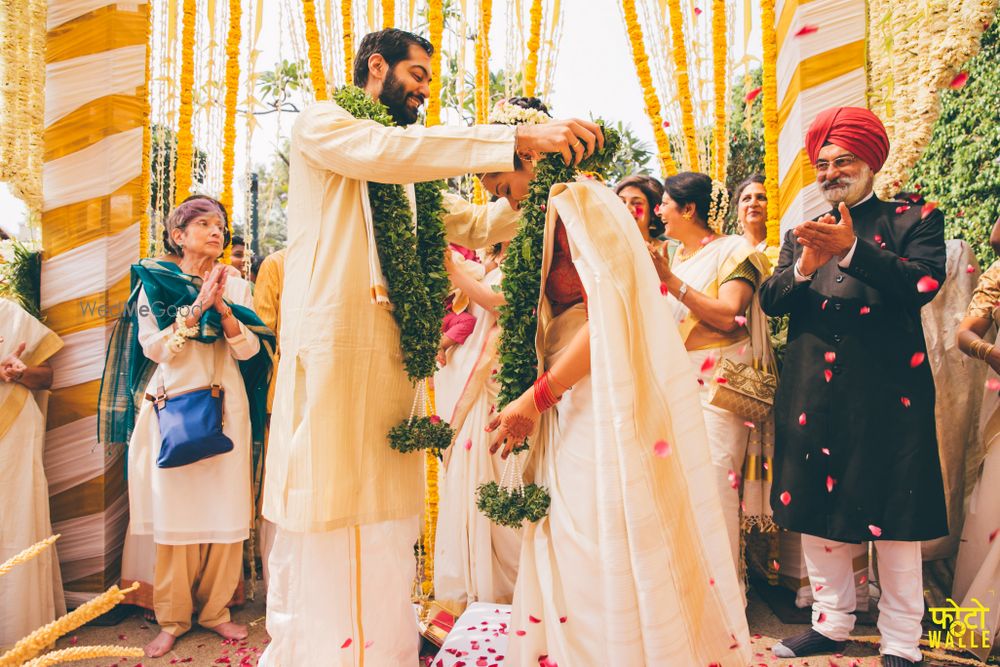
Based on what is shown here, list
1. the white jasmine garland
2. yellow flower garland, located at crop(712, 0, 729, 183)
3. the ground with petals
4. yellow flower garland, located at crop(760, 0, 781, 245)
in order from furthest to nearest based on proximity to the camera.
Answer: yellow flower garland, located at crop(712, 0, 729, 183)
yellow flower garland, located at crop(760, 0, 781, 245)
the ground with petals
the white jasmine garland

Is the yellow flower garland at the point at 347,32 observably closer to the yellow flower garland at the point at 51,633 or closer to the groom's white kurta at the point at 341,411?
the groom's white kurta at the point at 341,411

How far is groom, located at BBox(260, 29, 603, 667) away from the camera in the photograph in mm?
2053

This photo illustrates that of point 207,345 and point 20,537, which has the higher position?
point 207,345

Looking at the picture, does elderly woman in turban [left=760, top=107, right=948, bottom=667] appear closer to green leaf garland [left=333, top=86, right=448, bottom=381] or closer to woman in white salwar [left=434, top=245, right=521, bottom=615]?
woman in white salwar [left=434, top=245, right=521, bottom=615]

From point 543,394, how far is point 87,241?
3.11 metres

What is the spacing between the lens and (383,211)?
7.54 ft

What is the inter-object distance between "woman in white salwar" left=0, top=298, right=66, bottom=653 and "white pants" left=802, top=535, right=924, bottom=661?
369 cm

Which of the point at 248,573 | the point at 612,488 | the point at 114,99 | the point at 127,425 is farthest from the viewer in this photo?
the point at 248,573

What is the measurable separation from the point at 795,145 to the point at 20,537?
14.9ft

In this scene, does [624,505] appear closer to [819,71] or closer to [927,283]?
[927,283]

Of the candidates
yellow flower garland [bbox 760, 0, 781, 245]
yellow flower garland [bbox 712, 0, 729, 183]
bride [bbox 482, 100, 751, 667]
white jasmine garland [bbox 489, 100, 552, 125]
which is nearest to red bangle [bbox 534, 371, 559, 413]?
bride [bbox 482, 100, 751, 667]

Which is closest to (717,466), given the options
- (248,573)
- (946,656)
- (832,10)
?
(946,656)

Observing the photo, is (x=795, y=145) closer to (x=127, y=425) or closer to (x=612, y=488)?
(x=612, y=488)

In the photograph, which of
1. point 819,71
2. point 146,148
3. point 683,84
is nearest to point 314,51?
point 146,148
